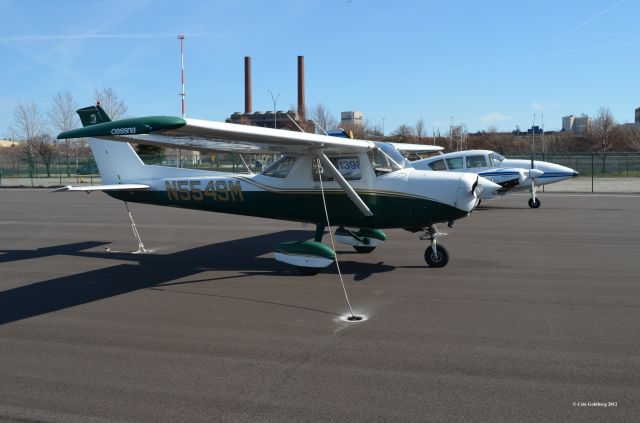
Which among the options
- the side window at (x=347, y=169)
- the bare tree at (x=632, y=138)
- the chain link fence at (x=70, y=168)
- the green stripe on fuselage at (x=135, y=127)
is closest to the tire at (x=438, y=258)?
the side window at (x=347, y=169)

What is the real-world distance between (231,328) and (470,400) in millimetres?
2839

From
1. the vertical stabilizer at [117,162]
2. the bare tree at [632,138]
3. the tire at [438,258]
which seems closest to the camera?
the tire at [438,258]

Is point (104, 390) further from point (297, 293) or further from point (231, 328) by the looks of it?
point (297, 293)

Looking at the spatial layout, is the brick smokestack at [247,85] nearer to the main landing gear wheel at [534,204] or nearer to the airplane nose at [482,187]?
the main landing gear wheel at [534,204]

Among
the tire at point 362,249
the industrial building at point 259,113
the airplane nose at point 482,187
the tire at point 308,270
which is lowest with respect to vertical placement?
the tire at point 308,270

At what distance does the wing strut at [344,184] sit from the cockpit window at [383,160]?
24.8 inches

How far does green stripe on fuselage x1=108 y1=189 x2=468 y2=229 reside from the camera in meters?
8.97

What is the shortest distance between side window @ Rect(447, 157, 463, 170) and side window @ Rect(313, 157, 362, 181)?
32.2ft

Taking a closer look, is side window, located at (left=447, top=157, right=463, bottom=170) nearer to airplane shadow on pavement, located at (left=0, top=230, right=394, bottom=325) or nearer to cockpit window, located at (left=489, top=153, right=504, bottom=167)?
cockpit window, located at (left=489, top=153, right=504, bottom=167)

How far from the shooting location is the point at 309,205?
9.70 m

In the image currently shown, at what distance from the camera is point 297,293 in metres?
7.61

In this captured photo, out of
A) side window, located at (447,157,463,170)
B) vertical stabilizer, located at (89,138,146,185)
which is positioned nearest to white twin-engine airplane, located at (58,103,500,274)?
vertical stabilizer, located at (89,138,146,185)

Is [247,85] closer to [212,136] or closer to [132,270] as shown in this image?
[132,270]

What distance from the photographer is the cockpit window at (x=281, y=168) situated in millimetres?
9930
